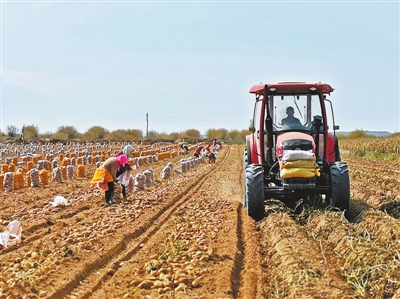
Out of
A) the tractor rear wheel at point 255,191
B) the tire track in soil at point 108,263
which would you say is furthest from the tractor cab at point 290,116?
the tire track in soil at point 108,263

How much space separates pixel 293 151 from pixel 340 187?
1.17 m

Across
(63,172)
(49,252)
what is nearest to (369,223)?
(49,252)

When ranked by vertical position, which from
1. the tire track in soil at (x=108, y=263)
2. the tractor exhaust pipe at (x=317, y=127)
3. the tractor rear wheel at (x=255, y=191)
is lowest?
the tire track in soil at (x=108, y=263)

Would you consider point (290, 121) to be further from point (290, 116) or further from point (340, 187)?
point (340, 187)

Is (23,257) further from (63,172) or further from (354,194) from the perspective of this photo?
(63,172)

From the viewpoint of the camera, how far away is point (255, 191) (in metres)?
9.59

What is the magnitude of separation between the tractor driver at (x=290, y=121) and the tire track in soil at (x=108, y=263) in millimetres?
3192

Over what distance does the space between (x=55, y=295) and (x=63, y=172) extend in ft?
54.5

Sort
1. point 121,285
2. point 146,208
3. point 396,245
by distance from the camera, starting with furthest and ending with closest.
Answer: point 146,208, point 396,245, point 121,285

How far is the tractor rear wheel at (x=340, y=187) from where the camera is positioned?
9477 mm

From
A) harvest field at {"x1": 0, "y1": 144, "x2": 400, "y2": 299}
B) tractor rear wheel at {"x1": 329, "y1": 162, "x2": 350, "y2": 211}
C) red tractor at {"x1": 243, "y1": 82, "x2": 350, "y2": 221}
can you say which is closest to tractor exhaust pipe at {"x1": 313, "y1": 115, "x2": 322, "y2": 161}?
red tractor at {"x1": 243, "y1": 82, "x2": 350, "y2": 221}

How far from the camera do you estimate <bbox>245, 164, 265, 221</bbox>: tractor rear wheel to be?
9586 mm

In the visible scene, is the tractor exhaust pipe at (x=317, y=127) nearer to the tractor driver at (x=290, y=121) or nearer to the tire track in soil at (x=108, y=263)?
the tractor driver at (x=290, y=121)

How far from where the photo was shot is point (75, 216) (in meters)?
10.9
